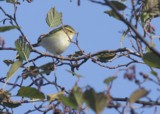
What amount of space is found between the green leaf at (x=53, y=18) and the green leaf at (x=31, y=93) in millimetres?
918

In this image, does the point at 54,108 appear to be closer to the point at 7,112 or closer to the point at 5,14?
the point at 7,112

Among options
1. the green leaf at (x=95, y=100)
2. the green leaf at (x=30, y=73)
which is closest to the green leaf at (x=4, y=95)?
the green leaf at (x=30, y=73)

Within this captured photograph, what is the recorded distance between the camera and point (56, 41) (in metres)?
3.92

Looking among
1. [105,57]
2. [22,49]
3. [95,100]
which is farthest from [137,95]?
[105,57]

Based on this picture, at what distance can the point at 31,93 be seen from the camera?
2.47 m

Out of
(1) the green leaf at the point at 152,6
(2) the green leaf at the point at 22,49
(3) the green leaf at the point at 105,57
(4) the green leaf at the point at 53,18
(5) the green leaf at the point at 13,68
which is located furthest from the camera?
(4) the green leaf at the point at 53,18

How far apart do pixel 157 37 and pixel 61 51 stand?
1.12 metres

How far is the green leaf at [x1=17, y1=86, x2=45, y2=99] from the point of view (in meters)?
2.46

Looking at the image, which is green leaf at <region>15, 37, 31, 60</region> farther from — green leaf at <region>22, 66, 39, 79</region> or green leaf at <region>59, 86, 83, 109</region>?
green leaf at <region>59, 86, 83, 109</region>

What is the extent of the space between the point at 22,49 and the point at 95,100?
4.08 ft

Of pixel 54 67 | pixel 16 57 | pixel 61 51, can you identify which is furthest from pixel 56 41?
pixel 54 67

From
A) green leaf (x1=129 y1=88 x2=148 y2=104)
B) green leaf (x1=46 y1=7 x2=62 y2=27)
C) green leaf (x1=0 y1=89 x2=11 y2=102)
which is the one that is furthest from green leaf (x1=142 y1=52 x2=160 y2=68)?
green leaf (x1=46 y1=7 x2=62 y2=27)

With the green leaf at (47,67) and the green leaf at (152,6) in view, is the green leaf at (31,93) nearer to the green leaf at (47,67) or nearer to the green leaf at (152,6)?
the green leaf at (47,67)

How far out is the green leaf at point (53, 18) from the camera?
3323mm
